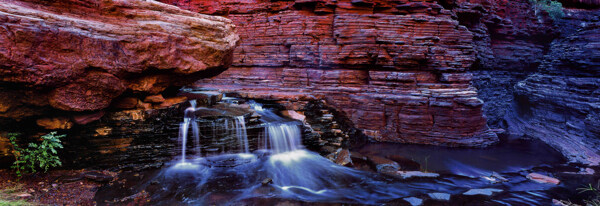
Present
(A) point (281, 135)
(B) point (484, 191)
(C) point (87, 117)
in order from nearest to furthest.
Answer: (C) point (87, 117) → (B) point (484, 191) → (A) point (281, 135)

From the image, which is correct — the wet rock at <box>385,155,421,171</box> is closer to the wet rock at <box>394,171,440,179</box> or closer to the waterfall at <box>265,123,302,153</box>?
the wet rock at <box>394,171,440,179</box>

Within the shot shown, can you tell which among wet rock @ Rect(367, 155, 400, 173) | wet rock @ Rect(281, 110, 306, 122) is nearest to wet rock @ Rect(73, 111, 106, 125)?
wet rock @ Rect(281, 110, 306, 122)

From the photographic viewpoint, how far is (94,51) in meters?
5.19

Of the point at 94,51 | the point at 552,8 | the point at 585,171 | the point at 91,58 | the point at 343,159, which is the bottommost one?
the point at 585,171

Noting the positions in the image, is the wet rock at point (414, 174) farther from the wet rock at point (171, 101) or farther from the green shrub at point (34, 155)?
the green shrub at point (34, 155)

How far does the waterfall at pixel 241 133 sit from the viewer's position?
753 cm

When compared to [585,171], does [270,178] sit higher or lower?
higher

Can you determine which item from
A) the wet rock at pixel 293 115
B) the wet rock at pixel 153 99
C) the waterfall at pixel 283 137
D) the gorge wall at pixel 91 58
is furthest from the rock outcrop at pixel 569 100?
the wet rock at pixel 153 99

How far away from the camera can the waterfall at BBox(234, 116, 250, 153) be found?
296 inches

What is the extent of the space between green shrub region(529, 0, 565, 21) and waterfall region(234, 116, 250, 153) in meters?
19.2

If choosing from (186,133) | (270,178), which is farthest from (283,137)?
(186,133)

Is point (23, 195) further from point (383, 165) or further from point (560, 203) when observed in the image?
point (560, 203)

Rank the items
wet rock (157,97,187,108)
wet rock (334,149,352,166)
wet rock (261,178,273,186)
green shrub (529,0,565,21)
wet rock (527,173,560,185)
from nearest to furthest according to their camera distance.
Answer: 1. wet rock (261,178,273,186)
2. wet rock (157,97,187,108)
3. wet rock (527,173,560,185)
4. wet rock (334,149,352,166)
5. green shrub (529,0,565,21)

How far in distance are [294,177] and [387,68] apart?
665cm
